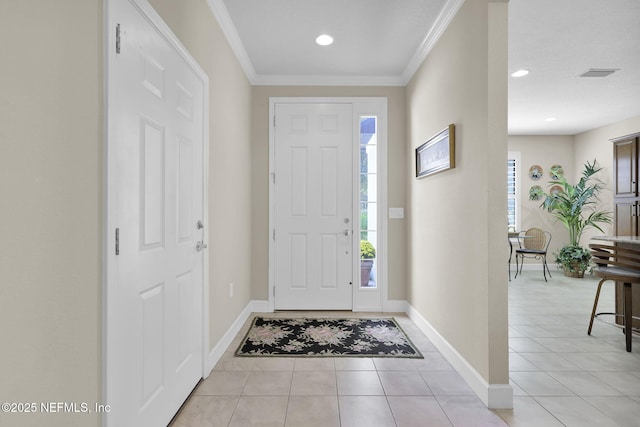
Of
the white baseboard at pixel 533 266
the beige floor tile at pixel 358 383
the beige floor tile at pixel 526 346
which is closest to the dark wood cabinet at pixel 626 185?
the white baseboard at pixel 533 266

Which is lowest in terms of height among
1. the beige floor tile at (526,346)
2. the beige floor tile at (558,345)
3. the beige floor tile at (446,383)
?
the beige floor tile at (446,383)

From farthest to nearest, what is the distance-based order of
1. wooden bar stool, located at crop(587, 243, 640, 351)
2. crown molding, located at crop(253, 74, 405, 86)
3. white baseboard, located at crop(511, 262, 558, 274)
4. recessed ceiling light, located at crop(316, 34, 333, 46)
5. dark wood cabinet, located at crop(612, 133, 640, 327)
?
white baseboard, located at crop(511, 262, 558, 274)
dark wood cabinet, located at crop(612, 133, 640, 327)
crown molding, located at crop(253, 74, 405, 86)
recessed ceiling light, located at crop(316, 34, 333, 46)
wooden bar stool, located at crop(587, 243, 640, 351)

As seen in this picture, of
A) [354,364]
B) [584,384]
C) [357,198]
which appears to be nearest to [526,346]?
[584,384]

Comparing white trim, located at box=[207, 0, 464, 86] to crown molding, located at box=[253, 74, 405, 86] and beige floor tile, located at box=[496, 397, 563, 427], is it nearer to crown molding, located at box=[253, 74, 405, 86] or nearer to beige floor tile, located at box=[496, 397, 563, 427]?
crown molding, located at box=[253, 74, 405, 86]

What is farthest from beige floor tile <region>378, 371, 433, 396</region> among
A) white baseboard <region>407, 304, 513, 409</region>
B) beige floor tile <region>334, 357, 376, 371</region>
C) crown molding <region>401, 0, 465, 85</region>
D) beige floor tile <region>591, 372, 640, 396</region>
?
Result: crown molding <region>401, 0, 465, 85</region>

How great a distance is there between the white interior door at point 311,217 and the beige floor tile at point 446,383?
1600 millimetres

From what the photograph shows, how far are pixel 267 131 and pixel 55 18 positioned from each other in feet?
9.58

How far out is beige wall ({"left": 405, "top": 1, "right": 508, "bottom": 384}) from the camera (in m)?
1.97

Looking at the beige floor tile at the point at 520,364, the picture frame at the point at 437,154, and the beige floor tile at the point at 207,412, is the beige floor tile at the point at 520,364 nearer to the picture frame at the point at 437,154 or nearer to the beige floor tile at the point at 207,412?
the picture frame at the point at 437,154

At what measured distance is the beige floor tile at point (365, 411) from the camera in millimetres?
1821

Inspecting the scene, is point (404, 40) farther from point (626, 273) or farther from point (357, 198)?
point (626, 273)

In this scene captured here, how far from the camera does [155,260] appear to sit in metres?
1.60

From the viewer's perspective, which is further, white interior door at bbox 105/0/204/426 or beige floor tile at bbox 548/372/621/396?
beige floor tile at bbox 548/372/621/396

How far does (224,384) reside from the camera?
7.30 feet
